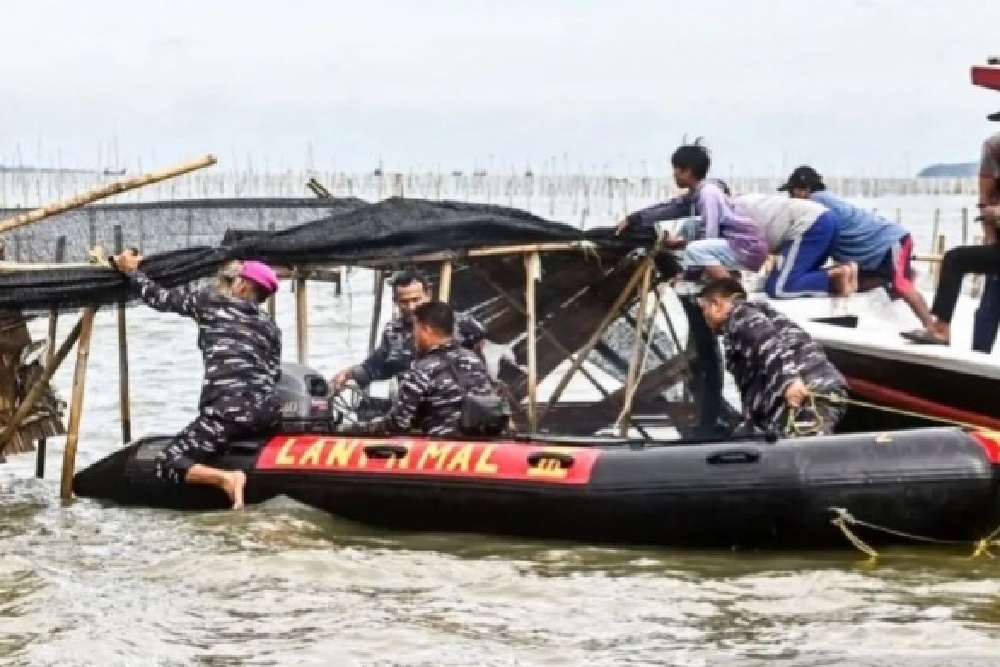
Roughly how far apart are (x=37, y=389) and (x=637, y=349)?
13.6ft

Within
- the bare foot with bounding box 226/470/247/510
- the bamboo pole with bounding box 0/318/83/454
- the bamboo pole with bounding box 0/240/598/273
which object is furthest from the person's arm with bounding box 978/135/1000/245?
the bamboo pole with bounding box 0/318/83/454

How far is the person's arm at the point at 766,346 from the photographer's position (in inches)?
424

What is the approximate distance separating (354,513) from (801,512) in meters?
2.48

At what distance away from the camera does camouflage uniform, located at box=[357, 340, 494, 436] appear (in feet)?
36.4

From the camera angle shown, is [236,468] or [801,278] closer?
[236,468]

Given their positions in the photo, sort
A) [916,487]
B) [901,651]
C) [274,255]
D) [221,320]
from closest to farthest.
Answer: [901,651] < [916,487] < [221,320] < [274,255]

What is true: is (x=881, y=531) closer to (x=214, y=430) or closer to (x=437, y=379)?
(x=437, y=379)

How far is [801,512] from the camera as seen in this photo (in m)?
10.1

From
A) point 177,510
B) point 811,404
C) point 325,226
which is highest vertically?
point 325,226

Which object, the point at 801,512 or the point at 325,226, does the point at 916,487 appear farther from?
the point at 325,226

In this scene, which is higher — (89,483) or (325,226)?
(325,226)

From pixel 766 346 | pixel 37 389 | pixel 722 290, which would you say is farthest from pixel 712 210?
pixel 37 389

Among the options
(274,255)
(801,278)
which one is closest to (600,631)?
(274,255)

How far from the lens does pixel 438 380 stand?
11117 mm
